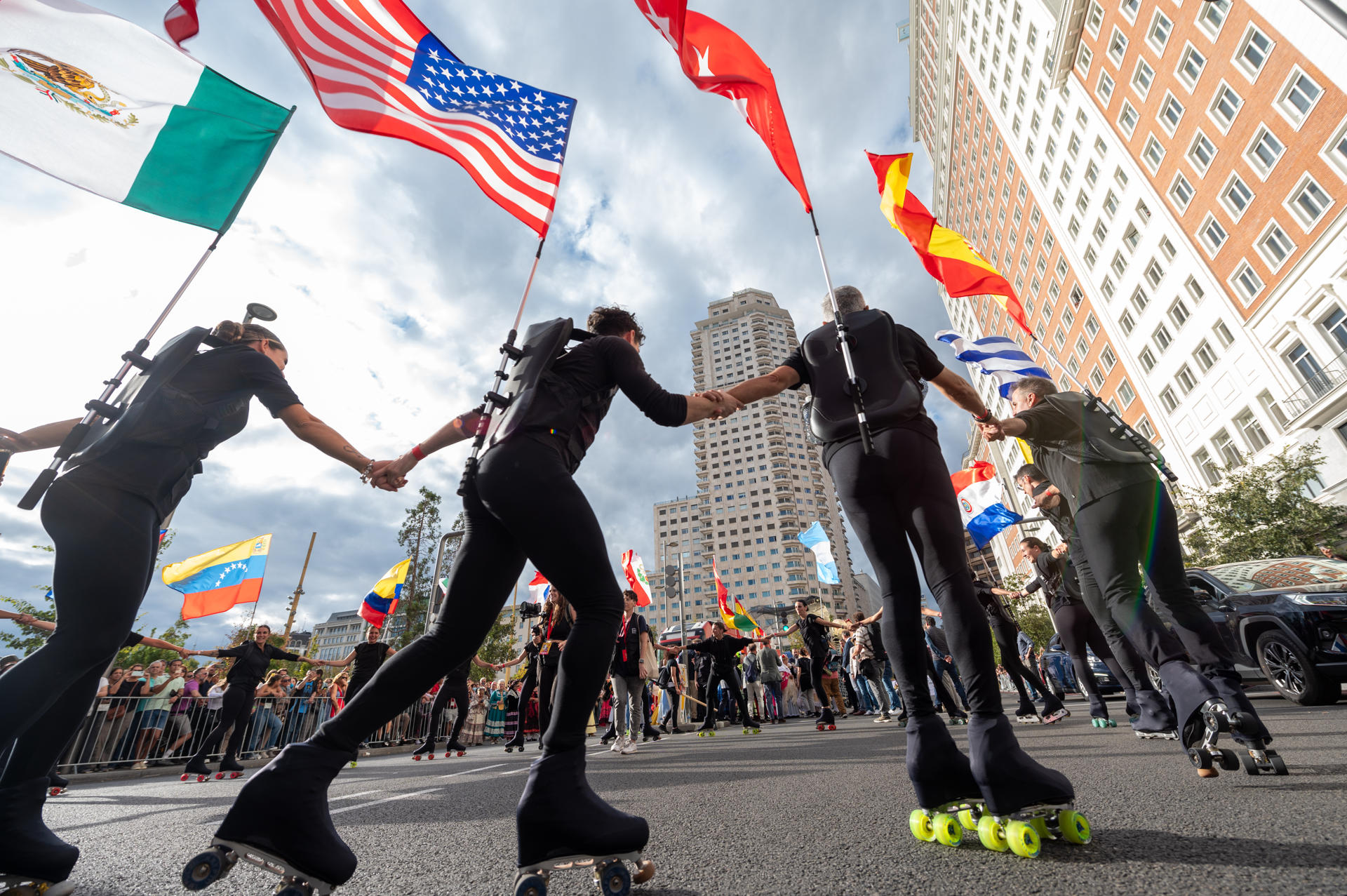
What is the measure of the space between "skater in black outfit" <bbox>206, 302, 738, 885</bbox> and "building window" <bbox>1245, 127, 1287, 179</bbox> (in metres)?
36.2

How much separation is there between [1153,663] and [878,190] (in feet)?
20.8

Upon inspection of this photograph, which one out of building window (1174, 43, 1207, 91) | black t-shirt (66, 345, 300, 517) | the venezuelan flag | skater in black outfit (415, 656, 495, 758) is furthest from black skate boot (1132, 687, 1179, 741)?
building window (1174, 43, 1207, 91)

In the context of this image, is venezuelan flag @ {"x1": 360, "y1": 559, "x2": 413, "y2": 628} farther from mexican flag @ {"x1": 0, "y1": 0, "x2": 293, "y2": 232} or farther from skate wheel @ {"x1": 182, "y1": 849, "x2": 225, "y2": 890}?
skate wheel @ {"x1": 182, "y1": 849, "x2": 225, "y2": 890}

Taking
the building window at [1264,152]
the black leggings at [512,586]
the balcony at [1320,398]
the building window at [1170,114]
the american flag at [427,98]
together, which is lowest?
the black leggings at [512,586]

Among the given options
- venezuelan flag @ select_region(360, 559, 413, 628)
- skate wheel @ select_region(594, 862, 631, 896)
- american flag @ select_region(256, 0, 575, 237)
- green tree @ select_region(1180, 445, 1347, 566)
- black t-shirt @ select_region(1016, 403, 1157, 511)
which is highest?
green tree @ select_region(1180, 445, 1347, 566)

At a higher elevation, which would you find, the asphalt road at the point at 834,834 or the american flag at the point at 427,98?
the american flag at the point at 427,98

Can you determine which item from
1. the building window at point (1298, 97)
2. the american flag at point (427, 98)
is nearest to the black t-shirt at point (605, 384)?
the american flag at point (427, 98)

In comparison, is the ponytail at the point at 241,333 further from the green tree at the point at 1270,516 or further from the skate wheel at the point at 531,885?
the green tree at the point at 1270,516

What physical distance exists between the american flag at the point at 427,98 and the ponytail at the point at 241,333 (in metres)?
1.99

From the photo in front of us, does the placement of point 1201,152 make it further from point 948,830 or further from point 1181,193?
point 948,830

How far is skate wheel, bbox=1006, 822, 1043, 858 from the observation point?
1.60m

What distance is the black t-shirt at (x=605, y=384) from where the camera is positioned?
2.24 meters

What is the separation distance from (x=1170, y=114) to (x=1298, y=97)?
815 centimetres

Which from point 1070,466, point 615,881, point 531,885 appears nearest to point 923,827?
point 615,881
